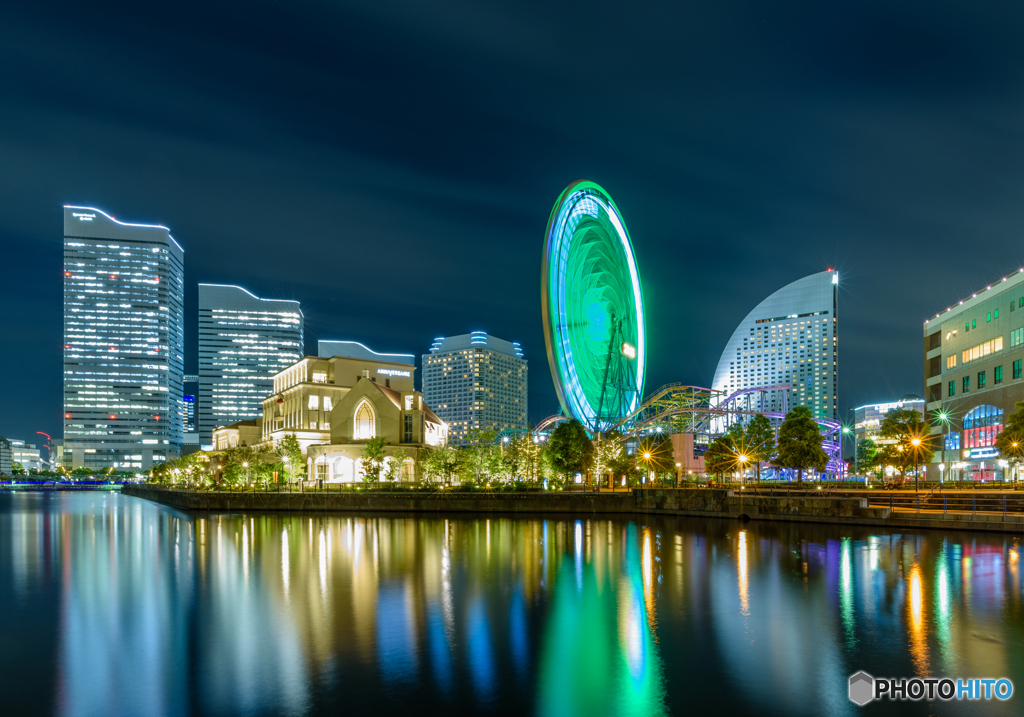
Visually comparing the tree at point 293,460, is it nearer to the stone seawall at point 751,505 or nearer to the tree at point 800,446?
the stone seawall at point 751,505

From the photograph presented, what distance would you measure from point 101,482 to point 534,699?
211598 mm

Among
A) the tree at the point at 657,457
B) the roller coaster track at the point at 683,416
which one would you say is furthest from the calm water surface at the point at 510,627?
the roller coaster track at the point at 683,416

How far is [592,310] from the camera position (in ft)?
242

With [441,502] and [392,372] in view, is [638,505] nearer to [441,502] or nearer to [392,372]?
[441,502]

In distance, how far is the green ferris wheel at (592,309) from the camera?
64500 millimetres

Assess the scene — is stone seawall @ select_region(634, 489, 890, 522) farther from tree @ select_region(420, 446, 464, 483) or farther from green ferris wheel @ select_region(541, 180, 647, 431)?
tree @ select_region(420, 446, 464, 483)

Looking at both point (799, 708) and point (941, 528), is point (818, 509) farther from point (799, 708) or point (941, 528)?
point (799, 708)

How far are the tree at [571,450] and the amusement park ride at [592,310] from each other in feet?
5.55

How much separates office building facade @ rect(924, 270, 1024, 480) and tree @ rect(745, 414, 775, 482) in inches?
724

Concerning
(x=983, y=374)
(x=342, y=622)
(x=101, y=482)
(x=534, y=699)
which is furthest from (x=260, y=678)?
(x=101, y=482)

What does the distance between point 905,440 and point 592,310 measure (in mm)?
32604

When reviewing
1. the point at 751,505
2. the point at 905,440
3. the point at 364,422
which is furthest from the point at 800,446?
the point at 364,422

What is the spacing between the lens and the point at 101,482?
188 metres

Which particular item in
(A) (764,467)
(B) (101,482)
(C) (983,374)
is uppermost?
(C) (983,374)
